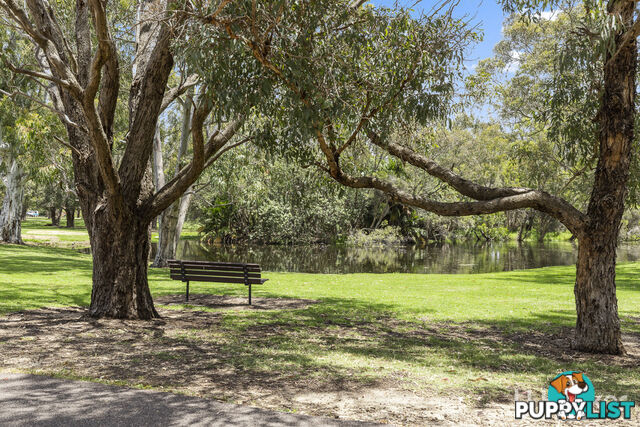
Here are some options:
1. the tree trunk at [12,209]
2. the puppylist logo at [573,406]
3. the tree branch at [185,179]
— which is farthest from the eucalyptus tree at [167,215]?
the puppylist logo at [573,406]

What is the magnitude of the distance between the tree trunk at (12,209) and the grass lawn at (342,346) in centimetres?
1293

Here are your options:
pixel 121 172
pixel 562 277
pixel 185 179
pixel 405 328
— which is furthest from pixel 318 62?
pixel 562 277

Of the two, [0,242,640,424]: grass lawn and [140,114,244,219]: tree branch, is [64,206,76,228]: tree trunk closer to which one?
[0,242,640,424]: grass lawn

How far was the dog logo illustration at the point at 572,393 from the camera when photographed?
12.3ft

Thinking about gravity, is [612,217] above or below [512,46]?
below

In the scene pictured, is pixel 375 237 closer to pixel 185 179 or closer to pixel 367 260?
pixel 367 260

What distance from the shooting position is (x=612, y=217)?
18.4 feet

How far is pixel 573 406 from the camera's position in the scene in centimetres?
389

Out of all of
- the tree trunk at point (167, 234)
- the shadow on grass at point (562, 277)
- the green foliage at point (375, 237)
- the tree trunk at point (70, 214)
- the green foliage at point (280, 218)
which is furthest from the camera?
the tree trunk at point (70, 214)

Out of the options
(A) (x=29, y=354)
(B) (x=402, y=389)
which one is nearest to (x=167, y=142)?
(A) (x=29, y=354)

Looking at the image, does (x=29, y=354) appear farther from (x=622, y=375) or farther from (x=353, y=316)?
(x=622, y=375)

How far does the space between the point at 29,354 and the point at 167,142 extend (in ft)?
74.8

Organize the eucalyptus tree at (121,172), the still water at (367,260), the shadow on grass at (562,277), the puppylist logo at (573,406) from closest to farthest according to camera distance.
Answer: the puppylist logo at (573,406), the eucalyptus tree at (121,172), the shadow on grass at (562,277), the still water at (367,260)

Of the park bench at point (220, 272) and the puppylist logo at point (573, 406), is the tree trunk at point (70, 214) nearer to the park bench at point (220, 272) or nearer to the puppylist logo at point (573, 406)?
the park bench at point (220, 272)
